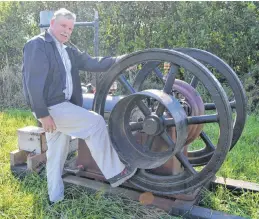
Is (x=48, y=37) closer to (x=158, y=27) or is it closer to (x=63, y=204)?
(x=63, y=204)

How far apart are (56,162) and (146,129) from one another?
0.86 meters

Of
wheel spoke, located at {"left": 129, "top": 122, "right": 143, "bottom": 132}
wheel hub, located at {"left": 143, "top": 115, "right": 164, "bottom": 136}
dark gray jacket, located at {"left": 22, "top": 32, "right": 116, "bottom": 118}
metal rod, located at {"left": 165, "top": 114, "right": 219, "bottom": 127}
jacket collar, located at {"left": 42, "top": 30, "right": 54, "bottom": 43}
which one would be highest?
jacket collar, located at {"left": 42, "top": 30, "right": 54, "bottom": 43}

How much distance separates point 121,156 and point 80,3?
5052mm

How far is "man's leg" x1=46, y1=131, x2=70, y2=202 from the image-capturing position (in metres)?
3.11

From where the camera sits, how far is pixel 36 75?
280 cm

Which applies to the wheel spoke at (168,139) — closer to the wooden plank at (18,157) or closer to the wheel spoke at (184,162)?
the wheel spoke at (184,162)

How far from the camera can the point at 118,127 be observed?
120 inches

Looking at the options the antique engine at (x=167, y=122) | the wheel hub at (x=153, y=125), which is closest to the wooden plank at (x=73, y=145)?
the antique engine at (x=167, y=122)

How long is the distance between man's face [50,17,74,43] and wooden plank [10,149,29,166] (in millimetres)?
1315

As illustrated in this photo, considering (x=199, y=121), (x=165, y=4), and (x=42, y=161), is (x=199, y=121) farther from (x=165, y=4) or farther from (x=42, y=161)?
(x=165, y=4)

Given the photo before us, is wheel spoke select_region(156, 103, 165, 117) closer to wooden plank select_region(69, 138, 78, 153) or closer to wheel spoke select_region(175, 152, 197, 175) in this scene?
wheel spoke select_region(175, 152, 197, 175)

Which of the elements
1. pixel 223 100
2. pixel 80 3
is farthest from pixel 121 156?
pixel 80 3

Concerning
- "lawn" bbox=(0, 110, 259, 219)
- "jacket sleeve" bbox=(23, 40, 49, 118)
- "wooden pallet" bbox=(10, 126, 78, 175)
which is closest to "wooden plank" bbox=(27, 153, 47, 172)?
"wooden pallet" bbox=(10, 126, 78, 175)

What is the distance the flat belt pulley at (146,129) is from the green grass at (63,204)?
0.37 metres
